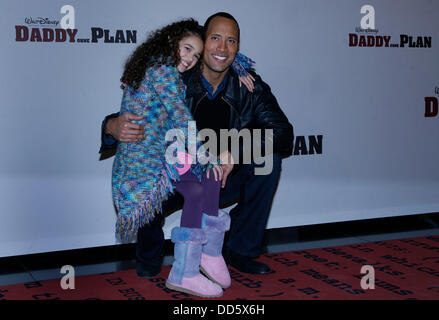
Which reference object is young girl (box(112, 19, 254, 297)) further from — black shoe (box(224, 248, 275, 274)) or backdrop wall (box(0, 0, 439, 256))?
backdrop wall (box(0, 0, 439, 256))

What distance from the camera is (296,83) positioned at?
317 cm

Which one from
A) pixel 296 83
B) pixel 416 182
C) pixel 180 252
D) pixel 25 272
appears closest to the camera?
pixel 180 252

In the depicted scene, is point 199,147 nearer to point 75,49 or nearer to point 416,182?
point 75,49

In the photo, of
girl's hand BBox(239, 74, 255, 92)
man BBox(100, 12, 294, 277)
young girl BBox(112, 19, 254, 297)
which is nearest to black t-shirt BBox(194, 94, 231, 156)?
man BBox(100, 12, 294, 277)

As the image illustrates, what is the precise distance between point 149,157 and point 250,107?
0.68 meters

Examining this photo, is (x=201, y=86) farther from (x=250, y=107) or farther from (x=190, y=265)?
(x=190, y=265)

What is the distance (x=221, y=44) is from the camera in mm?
2482

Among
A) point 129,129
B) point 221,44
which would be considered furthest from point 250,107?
point 129,129

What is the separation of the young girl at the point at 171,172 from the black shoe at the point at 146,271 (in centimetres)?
23

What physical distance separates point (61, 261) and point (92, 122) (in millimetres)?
676

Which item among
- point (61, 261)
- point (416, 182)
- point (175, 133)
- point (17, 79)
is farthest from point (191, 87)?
point (416, 182)

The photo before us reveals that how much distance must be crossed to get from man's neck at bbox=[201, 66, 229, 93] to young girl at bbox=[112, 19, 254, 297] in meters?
0.32

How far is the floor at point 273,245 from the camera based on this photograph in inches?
96.8

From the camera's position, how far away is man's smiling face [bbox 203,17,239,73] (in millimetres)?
2482
